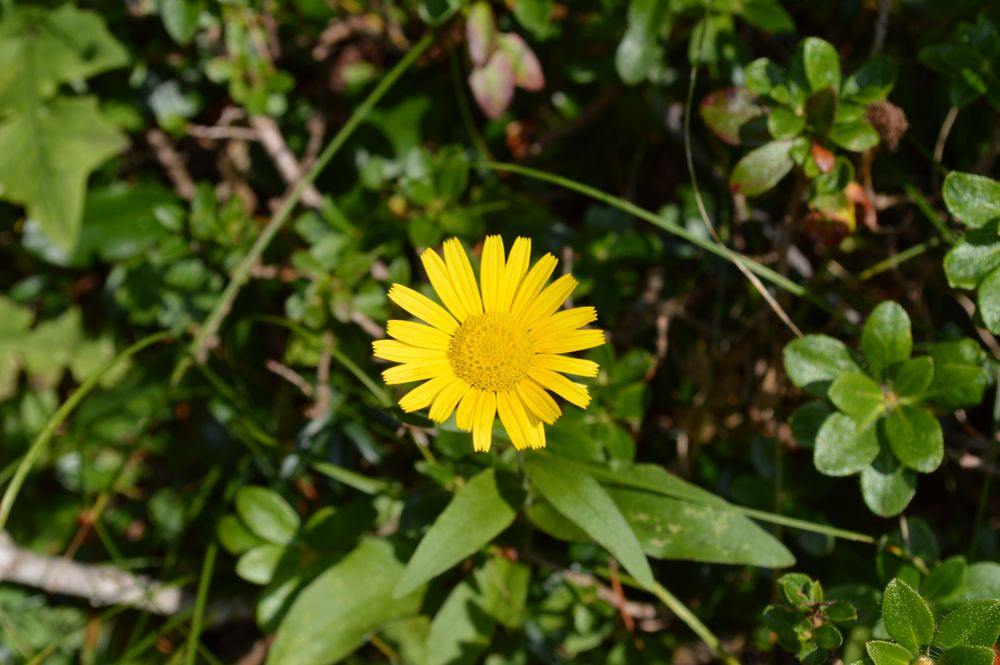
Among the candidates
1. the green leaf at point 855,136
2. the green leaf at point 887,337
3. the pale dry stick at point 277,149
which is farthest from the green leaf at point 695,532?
the pale dry stick at point 277,149

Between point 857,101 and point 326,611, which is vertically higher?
point 857,101

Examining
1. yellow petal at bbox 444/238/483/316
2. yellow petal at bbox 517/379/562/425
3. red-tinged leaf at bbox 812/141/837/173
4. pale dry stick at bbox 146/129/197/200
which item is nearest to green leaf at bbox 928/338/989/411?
red-tinged leaf at bbox 812/141/837/173

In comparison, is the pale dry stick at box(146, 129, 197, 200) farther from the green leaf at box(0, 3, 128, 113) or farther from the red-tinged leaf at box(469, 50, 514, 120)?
the red-tinged leaf at box(469, 50, 514, 120)

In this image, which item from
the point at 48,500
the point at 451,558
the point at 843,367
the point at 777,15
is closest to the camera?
the point at 451,558

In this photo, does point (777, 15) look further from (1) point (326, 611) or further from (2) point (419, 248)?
(1) point (326, 611)

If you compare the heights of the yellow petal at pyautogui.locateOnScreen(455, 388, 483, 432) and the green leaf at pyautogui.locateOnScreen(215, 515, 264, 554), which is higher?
the yellow petal at pyautogui.locateOnScreen(455, 388, 483, 432)

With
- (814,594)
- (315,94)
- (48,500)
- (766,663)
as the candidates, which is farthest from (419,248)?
(48,500)
